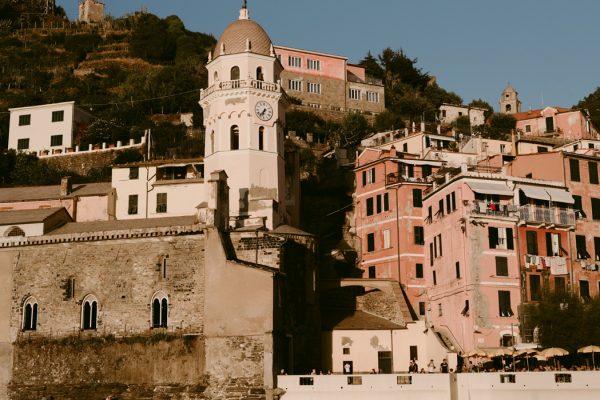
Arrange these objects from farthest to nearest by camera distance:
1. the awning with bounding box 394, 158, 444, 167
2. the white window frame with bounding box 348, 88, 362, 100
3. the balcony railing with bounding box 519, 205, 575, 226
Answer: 1. the white window frame with bounding box 348, 88, 362, 100
2. the awning with bounding box 394, 158, 444, 167
3. the balcony railing with bounding box 519, 205, 575, 226

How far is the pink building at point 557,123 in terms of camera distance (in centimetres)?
8462

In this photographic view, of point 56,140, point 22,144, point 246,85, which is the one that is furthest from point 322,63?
point 246,85

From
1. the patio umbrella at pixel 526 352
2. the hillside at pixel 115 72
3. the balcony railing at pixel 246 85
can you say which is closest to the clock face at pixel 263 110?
the balcony railing at pixel 246 85

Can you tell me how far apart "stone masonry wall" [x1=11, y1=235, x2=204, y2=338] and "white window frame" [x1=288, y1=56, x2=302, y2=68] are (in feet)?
166

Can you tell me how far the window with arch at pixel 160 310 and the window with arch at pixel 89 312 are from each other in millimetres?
3578

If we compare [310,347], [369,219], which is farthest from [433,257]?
[310,347]

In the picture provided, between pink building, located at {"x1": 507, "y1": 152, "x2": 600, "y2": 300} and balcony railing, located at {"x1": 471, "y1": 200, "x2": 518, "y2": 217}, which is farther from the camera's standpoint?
pink building, located at {"x1": 507, "y1": 152, "x2": 600, "y2": 300}

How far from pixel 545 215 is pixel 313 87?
4926cm

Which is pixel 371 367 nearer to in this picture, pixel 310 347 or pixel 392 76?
pixel 310 347

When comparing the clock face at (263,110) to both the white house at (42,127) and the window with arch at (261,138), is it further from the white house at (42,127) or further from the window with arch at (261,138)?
the white house at (42,127)

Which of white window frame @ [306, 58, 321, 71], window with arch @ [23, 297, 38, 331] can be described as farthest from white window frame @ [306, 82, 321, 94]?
window with arch @ [23, 297, 38, 331]

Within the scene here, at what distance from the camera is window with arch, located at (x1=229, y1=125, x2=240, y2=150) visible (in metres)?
53.1

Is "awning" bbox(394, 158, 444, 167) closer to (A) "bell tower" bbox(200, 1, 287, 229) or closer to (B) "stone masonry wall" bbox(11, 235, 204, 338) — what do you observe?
(A) "bell tower" bbox(200, 1, 287, 229)

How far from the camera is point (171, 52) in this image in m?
118
